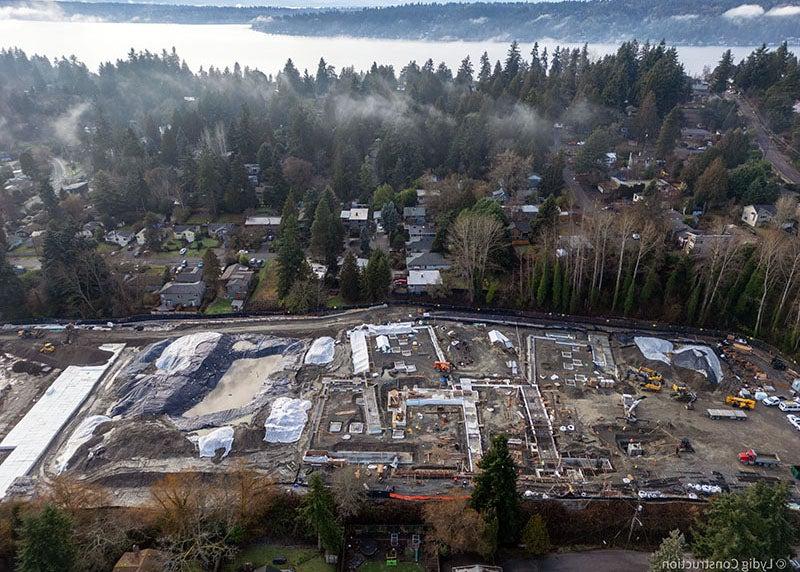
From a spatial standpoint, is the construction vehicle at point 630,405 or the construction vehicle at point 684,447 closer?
the construction vehicle at point 684,447

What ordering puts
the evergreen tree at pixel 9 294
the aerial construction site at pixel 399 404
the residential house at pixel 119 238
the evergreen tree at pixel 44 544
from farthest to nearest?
the residential house at pixel 119 238 → the evergreen tree at pixel 9 294 → the aerial construction site at pixel 399 404 → the evergreen tree at pixel 44 544

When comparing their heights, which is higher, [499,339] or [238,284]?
[238,284]

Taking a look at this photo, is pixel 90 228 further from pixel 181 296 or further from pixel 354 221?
pixel 354 221

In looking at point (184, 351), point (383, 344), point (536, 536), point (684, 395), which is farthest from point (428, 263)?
point (536, 536)

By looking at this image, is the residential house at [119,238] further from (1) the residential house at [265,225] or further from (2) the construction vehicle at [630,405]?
(2) the construction vehicle at [630,405]

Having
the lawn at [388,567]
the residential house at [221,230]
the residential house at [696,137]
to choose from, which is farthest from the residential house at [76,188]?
the residential house at [696,137]

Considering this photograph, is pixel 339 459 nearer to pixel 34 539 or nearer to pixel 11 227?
pixel 34 539
